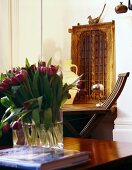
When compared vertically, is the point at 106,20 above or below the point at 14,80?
above

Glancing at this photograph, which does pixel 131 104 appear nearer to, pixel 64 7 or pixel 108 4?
pixel 108 4

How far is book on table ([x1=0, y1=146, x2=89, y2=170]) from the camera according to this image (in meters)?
1.23

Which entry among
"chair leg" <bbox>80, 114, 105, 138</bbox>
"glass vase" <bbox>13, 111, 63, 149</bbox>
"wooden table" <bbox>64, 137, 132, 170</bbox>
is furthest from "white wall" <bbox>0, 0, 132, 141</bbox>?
"glass vase" <bbox>13, 111, 63, 149</bbox>

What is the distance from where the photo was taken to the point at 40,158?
4.24 feet

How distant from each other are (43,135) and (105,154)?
0.26m

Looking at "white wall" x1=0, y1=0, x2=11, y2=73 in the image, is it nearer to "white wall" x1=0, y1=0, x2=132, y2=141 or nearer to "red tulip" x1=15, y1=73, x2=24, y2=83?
"white wall" x1=0, y1=0, x2=132, y2=141

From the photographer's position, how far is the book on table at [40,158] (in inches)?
48.4

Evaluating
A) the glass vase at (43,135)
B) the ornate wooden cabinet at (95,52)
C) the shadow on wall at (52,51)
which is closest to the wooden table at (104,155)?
the glass vase at (43,135)

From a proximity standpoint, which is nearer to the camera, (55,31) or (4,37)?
(4,37)

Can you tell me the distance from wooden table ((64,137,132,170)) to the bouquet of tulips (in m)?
0.23

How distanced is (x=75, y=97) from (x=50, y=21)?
89 centimetres

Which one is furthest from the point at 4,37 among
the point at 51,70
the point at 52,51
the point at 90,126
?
the point at 51,70

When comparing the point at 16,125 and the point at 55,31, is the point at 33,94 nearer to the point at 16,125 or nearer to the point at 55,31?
the point at 16,125

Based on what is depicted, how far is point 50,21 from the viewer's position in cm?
423
